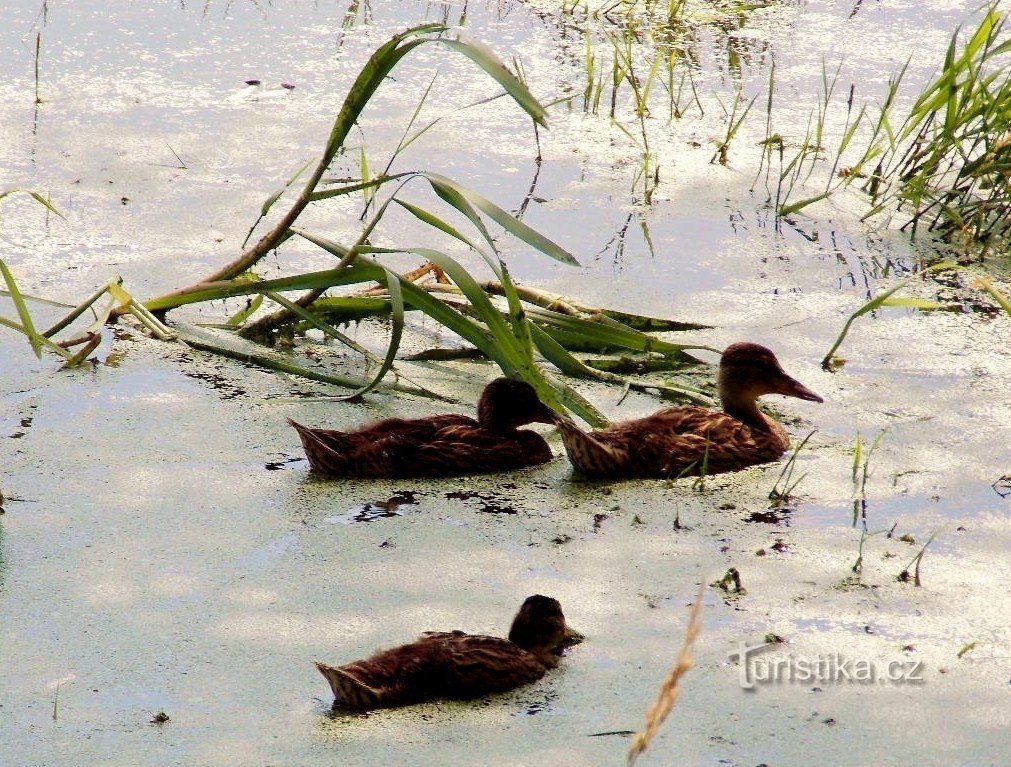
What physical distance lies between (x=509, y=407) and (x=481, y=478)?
11.5 inches

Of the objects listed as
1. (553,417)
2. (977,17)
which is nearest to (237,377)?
(553,417)

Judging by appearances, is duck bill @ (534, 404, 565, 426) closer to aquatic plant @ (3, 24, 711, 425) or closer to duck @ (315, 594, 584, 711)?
aquatic plant @ (3, 24, 711, 425)

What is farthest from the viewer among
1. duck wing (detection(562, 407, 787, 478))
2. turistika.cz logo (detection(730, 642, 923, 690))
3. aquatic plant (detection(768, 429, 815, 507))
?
duck wing (detection(562, 407, 787, 478))

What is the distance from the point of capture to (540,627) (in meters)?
3.24

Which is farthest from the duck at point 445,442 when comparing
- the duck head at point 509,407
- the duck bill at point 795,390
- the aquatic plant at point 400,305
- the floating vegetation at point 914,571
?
the floating vegetation at point 914,571

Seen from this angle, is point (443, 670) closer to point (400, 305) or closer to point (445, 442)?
point (445, 442)

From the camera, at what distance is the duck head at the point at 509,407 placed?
4461mm

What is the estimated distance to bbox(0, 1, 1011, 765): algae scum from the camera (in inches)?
122

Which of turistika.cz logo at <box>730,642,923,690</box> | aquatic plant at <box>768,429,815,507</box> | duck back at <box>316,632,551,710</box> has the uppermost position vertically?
aquatic plant at <box>768,429,815,507</box>

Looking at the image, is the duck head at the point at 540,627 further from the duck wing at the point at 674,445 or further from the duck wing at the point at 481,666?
the duck wing at the point at 674,445

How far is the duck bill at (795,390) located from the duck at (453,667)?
1.76 m

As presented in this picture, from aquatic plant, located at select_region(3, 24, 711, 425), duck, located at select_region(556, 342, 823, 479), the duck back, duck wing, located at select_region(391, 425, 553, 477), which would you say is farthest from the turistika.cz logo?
aquatic plant, located at select_region(3, 24, 711, 425)

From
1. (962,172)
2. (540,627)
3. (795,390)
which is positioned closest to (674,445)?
(795,390)

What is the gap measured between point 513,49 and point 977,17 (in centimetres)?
293
